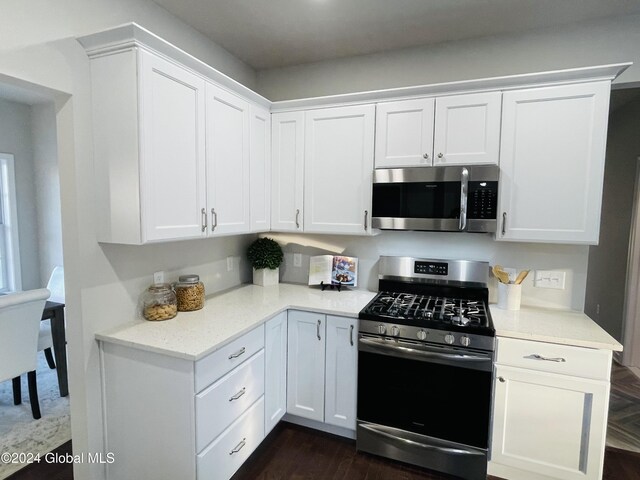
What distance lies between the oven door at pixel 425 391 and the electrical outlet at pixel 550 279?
786 millimetres

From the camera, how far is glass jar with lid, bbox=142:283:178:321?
6.33 ft

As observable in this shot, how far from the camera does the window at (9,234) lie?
388cm

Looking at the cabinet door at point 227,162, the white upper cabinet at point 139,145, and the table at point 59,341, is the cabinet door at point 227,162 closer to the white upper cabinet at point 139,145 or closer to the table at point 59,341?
the white upper cabinet at point 139,145

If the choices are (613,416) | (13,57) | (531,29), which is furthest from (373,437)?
(531,29)

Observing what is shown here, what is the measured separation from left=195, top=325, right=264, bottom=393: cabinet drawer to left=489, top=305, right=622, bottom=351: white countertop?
1348 millimetres

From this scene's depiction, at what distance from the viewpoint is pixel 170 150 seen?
172cm

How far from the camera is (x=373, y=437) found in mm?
2135

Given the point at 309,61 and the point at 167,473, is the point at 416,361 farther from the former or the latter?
the point at 309,61

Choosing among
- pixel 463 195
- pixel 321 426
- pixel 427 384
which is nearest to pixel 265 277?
pixel 321 426

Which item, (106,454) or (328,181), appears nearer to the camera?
(106,454)

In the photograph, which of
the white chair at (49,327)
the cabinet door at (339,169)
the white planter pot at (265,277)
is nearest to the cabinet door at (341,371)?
the cabinet door at (339,169)

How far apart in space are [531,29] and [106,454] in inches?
139

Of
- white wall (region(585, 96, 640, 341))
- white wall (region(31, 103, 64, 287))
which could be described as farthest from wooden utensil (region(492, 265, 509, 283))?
white wall (region(31, 103, 64, 287))

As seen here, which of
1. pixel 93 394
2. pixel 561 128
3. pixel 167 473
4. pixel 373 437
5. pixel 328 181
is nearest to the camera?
pixel 167 473
